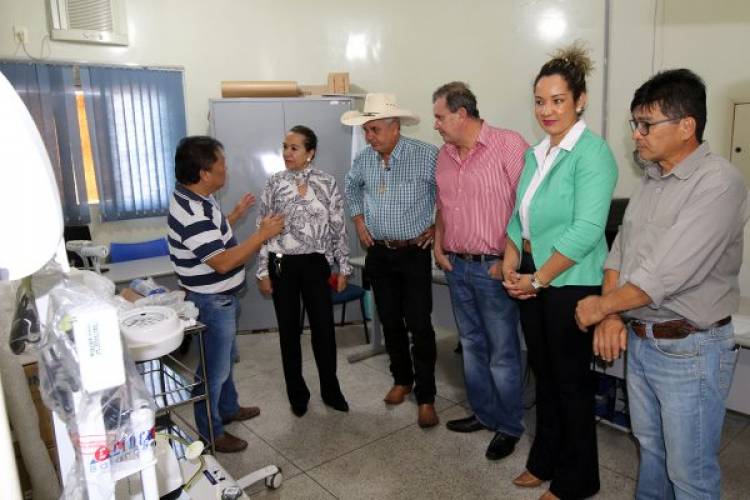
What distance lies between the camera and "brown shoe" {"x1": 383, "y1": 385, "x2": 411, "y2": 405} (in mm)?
2948

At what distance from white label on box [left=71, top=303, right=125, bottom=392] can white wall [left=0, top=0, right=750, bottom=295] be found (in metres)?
2.89

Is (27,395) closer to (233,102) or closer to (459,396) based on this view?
(459,396)

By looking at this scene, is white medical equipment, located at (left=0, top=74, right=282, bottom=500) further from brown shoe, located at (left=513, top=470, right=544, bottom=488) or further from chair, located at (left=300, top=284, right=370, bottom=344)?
chair, located at (left=300, top=284, right=370, bottom=344)

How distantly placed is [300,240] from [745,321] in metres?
1.99

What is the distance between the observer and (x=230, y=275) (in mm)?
2375

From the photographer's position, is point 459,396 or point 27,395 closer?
point 27,395

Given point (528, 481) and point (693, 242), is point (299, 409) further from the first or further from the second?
point (693, 242)

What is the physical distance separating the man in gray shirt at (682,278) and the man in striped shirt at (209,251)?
5.01 ft

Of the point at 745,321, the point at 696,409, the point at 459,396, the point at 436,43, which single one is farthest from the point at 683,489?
the point at 436,43

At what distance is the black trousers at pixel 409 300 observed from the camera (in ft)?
8.59

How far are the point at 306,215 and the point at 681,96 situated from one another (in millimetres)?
1703

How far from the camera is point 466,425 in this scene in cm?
262

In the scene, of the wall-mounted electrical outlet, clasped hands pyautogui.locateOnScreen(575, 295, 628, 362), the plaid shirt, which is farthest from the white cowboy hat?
the wall-mounted electrical outlet

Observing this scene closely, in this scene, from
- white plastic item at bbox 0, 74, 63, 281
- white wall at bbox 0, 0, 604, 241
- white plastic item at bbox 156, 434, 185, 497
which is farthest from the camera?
white wall at bbox 0, 0, 604, 241
